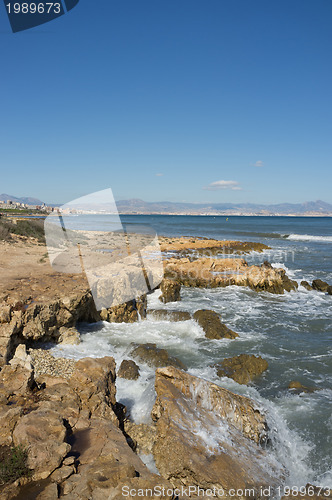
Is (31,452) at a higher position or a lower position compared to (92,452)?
higher

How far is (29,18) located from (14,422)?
813 centimetres

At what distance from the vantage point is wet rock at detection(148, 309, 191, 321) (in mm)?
12609

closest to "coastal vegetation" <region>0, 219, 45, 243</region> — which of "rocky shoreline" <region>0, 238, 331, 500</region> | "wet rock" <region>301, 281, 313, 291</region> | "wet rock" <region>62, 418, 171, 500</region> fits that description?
"rocky shoreline" <region>0, 238, 331, 500</region>

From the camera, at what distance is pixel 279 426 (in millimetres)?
6520

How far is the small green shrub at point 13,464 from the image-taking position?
3.41 meters

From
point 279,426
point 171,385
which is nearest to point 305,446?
point 279,426

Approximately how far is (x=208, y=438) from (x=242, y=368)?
397 cm

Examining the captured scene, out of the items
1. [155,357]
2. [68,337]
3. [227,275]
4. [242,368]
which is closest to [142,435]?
[155,357]

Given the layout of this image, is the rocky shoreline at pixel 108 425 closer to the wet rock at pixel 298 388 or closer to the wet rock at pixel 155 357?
the wet rock at pixel 155 357

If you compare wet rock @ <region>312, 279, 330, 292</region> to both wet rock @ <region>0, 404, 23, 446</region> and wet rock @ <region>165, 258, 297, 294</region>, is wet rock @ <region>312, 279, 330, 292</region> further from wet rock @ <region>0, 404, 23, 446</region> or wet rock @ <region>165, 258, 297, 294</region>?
wet rock @ <region>0, 404, 23, 446</region>

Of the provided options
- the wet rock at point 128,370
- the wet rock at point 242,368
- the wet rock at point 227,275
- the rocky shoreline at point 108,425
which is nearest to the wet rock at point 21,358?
the rocky shoreline at point 108,425

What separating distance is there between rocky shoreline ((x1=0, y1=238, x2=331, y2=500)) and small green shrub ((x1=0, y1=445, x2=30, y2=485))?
49 millimetres

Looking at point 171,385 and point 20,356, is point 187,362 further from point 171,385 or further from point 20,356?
point 20,356
